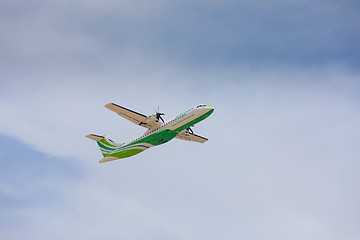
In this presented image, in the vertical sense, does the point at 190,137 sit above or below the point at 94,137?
above

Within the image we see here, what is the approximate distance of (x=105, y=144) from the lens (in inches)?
2195

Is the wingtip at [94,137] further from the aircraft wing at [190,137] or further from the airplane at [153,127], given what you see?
the aircraft wing at [190,137]

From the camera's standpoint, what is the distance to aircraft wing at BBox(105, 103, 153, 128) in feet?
154

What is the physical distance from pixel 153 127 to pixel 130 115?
11.8 ft

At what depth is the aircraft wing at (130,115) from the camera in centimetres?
4696

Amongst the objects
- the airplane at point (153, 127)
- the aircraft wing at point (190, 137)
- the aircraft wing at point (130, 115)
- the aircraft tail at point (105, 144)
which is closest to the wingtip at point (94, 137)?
the aircraft tail at point (105, 144)

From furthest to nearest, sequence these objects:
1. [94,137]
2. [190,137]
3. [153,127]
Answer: [190,137] → [94,137] → [153,127]

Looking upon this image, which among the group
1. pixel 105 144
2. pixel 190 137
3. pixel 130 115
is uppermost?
pixel 190 137

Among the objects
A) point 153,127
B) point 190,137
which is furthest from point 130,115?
point 190,137

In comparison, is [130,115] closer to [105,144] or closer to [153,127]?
[153,127]

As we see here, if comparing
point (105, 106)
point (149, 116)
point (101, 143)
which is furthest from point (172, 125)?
point (101, 143)

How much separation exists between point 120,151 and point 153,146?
5763mm

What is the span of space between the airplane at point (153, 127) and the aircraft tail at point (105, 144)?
0.24m

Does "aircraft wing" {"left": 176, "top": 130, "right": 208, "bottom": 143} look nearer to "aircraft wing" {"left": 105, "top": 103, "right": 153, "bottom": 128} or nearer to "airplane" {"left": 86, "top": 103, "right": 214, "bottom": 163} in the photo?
"airplane" {"left": 86, "top": 103, "right": 214, "bottom": 163}
